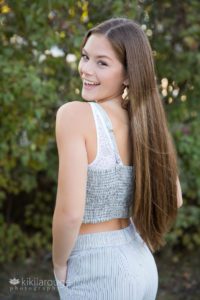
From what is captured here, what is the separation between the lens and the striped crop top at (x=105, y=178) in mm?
1880

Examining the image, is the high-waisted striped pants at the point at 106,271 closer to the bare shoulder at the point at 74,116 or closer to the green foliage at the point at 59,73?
the bare shoulder at the point at 74,116

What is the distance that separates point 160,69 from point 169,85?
0.13 meters

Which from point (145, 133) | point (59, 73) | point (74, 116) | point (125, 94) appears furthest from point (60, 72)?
point (74, 116)

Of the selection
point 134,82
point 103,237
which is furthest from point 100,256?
point 134,82

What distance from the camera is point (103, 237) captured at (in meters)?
1.95

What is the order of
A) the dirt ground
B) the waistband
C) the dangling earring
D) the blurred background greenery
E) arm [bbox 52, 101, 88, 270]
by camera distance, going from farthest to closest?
1. the dirt ground
2. the blurred background greenery
3. the dangling earring
4. the waistband
5. arm [bbox 52, 101, 88, 270]

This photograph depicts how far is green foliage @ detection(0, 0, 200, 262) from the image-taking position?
147 inches

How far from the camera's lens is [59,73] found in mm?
4234

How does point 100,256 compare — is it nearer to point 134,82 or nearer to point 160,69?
point 134,82

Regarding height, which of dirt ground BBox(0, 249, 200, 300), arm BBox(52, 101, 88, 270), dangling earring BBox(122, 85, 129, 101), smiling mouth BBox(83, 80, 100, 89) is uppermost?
smiling mouth BBox(83, 80, 100, 89)

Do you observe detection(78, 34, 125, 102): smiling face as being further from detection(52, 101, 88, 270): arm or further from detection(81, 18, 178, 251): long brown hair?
detection(52, 101, 88, 270): arm

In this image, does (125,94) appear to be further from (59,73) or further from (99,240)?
(59,73)

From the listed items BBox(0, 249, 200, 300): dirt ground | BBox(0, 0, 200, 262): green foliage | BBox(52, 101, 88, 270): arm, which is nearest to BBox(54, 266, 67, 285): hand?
BBox(52, 101, 88, 270): arm

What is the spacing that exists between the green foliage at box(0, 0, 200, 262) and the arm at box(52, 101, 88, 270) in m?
1.74
